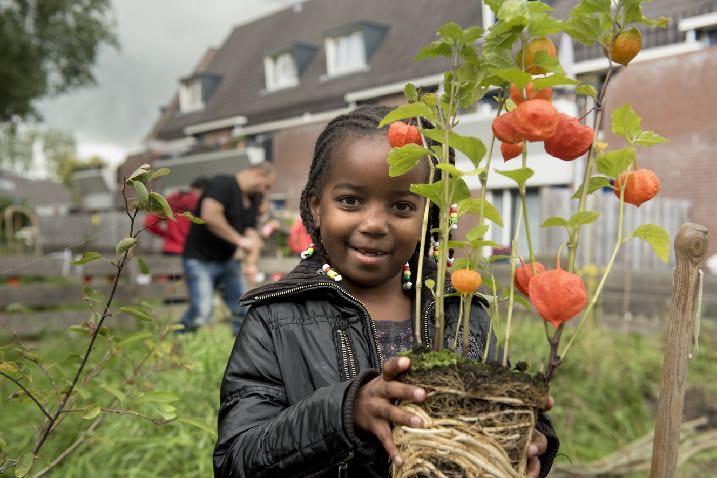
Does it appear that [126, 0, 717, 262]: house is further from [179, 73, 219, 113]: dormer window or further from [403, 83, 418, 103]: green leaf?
[403, 83, 418, 103]: green leaf

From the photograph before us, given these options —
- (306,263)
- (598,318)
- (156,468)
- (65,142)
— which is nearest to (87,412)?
(306,263)

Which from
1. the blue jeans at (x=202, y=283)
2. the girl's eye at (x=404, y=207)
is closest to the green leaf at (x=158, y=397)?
the girl's eye at (x=404, y=207)

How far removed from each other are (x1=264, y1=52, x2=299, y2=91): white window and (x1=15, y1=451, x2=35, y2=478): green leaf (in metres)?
20.4

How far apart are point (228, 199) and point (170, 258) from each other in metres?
2.01

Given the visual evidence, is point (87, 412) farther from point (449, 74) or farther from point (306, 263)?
point (449, 74)

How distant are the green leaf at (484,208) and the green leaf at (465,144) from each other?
0.07 meters

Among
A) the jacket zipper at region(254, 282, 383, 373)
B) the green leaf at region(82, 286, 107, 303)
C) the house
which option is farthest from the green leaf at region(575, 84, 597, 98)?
the house

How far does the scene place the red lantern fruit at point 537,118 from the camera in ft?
3.02

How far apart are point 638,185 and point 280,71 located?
21945 mm

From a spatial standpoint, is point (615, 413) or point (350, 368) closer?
point (350, 368)

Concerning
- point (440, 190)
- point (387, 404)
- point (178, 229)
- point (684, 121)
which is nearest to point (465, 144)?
point (440, 190)

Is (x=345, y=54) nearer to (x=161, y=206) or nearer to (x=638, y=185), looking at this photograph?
(x=161, y=206)

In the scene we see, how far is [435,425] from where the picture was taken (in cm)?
95

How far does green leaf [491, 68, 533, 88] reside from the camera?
94 cm
